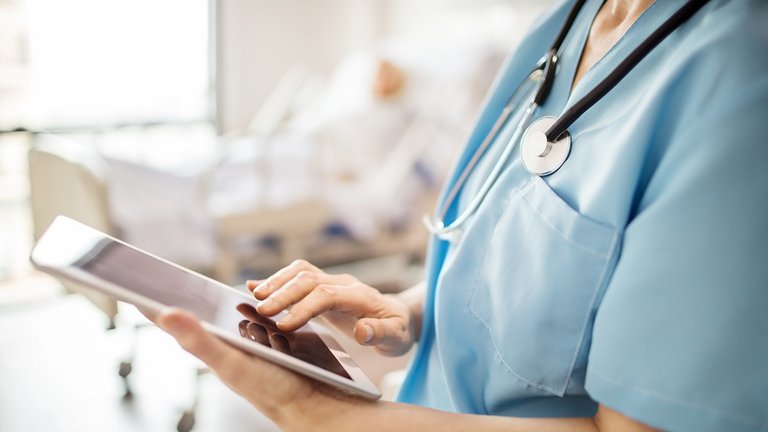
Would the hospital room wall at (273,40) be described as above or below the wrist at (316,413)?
below

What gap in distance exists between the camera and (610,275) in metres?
0.58

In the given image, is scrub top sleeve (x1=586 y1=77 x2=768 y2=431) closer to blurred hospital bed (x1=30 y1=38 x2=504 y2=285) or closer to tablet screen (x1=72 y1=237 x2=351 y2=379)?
tablet screen (x1=72 y1=237 x2=351 y2=379)

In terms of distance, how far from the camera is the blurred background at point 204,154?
989mm

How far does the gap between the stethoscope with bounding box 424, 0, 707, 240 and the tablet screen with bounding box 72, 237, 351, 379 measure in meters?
0.25

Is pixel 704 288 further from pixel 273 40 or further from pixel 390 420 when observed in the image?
pixel 273 40

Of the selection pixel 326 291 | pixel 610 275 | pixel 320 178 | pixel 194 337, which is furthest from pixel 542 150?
pixel 320 178

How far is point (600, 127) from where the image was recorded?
625 millimetres

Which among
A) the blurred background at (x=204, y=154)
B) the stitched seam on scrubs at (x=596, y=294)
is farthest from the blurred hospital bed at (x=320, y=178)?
the stitched seam on scrubs at (x=596, y=294)

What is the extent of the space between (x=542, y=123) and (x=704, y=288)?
0.83 feet

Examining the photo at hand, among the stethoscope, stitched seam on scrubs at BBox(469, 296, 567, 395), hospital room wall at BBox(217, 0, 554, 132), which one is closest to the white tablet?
stitched seam on scrubs at BBox(469, 296, 567, 395)

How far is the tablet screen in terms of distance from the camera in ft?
1.74

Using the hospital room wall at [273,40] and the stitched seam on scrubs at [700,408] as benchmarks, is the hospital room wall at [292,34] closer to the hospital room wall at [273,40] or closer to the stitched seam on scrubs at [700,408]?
the hospital room wall at [273,40]

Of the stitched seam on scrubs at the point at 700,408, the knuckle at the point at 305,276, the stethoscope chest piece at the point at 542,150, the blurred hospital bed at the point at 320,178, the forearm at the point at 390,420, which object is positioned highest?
the stethoscope chest piece at the point at 542,150

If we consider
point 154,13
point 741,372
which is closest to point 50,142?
point 741,372
